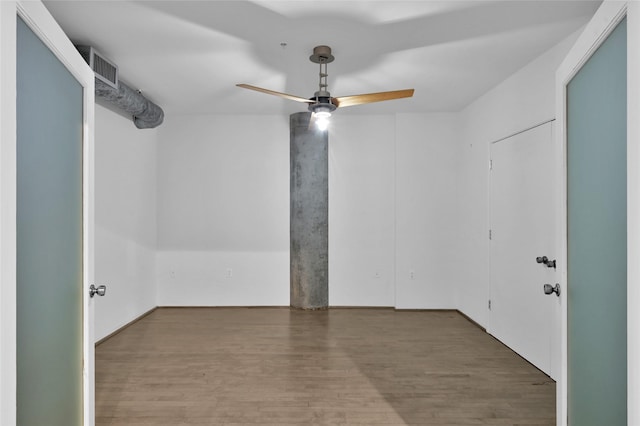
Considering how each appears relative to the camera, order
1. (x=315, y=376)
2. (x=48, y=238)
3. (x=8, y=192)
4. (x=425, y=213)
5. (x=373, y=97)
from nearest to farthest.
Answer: (x=8, y=192) → (x=48, y=238) → (x=315, y=376) → (x=373, y=97) → (x=425, y=213)

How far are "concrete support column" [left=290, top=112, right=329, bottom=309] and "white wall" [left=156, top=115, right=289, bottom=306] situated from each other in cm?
21

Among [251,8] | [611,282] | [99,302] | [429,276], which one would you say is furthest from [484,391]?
[99,302]

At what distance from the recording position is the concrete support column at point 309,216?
5.04 metres

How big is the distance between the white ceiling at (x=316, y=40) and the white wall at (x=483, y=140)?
0.15m

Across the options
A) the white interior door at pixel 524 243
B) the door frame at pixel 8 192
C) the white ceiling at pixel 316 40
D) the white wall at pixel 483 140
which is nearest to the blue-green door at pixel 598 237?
the white ceiling at pixel 316 40

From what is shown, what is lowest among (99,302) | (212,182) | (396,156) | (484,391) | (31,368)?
(484,391)

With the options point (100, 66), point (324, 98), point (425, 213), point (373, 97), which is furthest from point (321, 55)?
point (425, 213)

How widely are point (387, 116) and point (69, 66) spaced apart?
4.17 m

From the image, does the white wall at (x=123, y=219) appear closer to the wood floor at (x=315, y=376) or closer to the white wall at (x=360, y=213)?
the wood floor at (x=315, y=376)

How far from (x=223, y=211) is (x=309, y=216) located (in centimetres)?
121

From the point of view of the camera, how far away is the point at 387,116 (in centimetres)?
514

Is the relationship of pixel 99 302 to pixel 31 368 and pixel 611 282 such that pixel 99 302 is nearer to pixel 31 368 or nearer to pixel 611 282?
pixel 31 368

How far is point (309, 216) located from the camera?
505cm

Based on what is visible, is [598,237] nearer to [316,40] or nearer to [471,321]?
[316,40]
